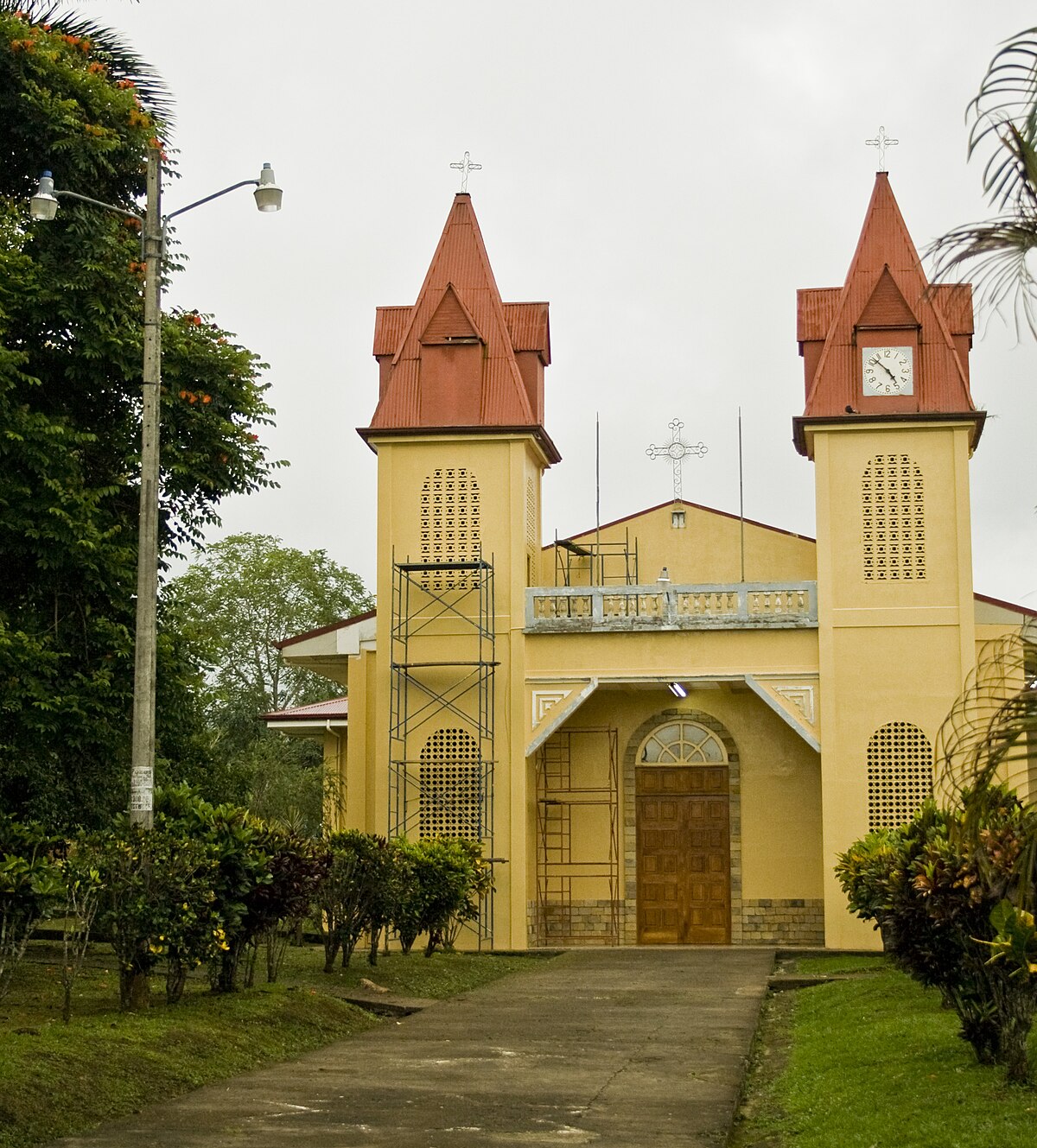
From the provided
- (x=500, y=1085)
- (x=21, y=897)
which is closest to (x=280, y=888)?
(x=21, y=897)

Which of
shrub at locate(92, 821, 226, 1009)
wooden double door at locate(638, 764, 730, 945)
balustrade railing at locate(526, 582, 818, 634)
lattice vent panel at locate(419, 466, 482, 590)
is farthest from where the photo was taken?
wooden double door at locate(638, 764, 730, 945)

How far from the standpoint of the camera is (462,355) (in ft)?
82.2

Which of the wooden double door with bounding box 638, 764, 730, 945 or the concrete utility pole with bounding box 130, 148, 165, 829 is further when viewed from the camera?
the wooden double door with bounding box 638, 764, 730, 945

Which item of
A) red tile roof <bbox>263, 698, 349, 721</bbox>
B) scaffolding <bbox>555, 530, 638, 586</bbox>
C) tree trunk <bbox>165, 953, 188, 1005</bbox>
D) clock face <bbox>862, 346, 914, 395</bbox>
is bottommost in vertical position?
tree trunk <bbox>165, 953, 188, 1005</bbox>

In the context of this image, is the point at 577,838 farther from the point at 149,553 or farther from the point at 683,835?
the point at 149,553

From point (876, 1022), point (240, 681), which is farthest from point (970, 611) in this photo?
point (240, 681)

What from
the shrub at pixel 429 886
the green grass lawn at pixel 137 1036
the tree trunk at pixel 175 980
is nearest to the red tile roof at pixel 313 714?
the shrub at pixel 429 886

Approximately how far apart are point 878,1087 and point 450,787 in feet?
49.3

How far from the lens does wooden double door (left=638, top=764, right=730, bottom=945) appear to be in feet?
83.1

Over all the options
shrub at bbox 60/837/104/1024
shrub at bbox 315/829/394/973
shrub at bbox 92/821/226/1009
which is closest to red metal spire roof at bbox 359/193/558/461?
shrub at bbox 315/829/394/973

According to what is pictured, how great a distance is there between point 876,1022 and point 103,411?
35.5ft

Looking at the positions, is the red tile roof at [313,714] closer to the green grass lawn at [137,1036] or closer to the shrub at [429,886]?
the shrub at [429,886]

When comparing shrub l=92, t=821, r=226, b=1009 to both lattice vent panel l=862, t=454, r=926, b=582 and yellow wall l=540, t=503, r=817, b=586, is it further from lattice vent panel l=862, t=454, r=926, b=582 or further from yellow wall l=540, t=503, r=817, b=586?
yellow wall l=540, t=503, r=817, b=586

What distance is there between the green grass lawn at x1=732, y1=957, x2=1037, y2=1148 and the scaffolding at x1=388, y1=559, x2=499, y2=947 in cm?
1000
